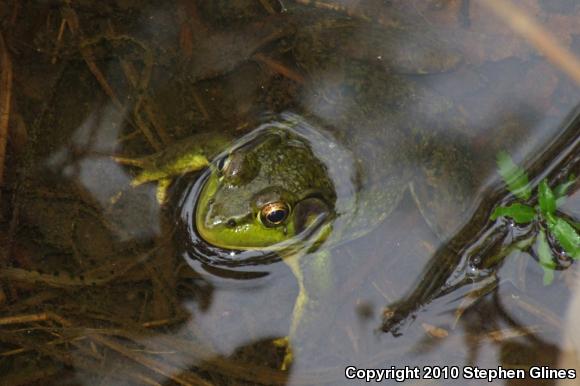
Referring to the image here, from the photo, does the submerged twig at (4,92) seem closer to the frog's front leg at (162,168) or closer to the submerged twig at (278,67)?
the frog's front leg at (162,168)

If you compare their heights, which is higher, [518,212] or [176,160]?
[518,212]

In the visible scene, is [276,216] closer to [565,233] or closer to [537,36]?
[565,233]

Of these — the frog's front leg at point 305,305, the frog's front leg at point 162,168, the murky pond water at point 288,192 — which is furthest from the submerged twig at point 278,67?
the frog's front leg at point 305,305

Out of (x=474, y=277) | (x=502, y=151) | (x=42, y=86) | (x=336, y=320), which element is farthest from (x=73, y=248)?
(x=502, y=151)

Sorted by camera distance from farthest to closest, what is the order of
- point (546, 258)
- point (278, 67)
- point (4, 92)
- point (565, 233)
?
point (278, 67)
point (4, 92)
point (546, 258)
point (565, 233)

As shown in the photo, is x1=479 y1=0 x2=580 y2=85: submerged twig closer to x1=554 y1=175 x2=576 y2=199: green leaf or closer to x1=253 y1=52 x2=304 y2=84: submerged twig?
x1=554 y1=175 x2=576 y2=199: green leaf

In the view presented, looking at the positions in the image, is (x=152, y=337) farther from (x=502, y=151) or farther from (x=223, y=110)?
(x=502, y=151)

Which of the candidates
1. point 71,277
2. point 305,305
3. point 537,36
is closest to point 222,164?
point 305,305
